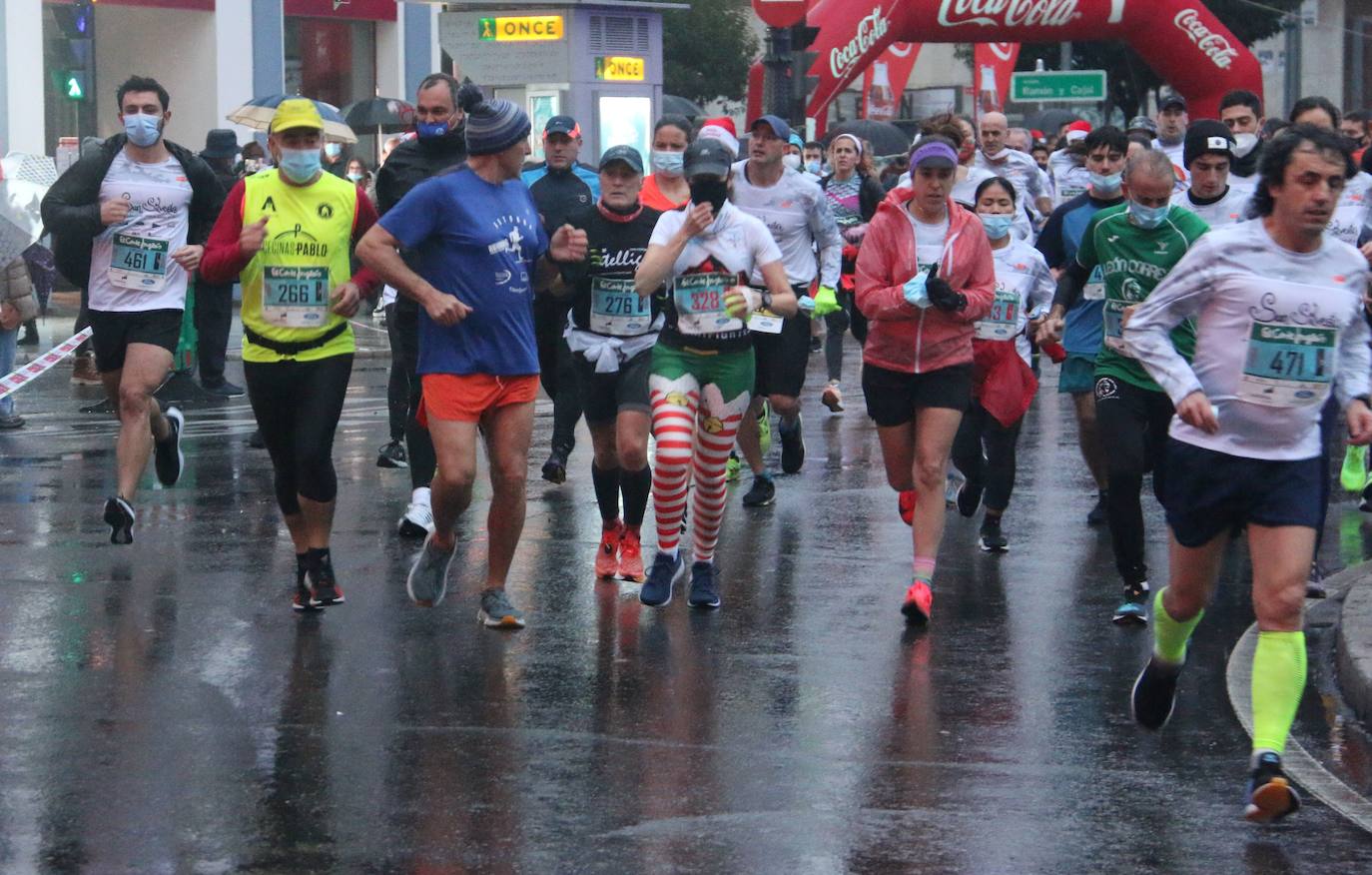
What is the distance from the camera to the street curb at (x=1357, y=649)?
6949 mm

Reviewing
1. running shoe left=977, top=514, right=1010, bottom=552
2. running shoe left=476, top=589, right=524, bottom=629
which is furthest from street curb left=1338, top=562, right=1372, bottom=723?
running shoe left=476, top=589, right=524, bottom=629

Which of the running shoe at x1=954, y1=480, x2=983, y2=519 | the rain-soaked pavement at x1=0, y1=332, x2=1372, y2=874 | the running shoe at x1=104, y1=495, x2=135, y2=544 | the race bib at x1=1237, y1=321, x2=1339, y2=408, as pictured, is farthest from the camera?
the running shoe at x1=954, y1=480, x2=983, y2=519

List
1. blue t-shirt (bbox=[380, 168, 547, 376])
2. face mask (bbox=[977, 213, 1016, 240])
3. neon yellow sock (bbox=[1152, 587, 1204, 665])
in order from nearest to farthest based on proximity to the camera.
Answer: neon yellow sock (bbox=[1152, 587, 1204, 665])
blue t-shirt (bbox=[380, 168, 547, 376])
face mask (bbox=[977, 213, 1016, 240])

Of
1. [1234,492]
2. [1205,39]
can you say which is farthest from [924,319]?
[1205,39]

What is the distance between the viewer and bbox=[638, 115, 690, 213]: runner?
9.87 m

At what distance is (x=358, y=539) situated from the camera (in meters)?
10.0

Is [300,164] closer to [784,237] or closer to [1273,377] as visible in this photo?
[784,237]

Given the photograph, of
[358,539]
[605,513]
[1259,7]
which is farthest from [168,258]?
[1259,7]

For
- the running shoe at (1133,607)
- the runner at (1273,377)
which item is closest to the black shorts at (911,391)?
the running shoe at (1133,607)

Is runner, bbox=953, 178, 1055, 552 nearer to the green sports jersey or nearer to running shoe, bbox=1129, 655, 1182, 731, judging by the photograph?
the green sports jersey

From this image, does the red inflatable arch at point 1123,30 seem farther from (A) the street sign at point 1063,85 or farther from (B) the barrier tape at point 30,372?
(B) the barrier tape at point 30,372

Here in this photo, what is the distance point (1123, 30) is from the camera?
2619cm

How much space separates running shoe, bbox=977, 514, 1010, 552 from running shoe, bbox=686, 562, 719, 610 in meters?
1.77

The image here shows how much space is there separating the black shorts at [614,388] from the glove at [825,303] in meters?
0.84
